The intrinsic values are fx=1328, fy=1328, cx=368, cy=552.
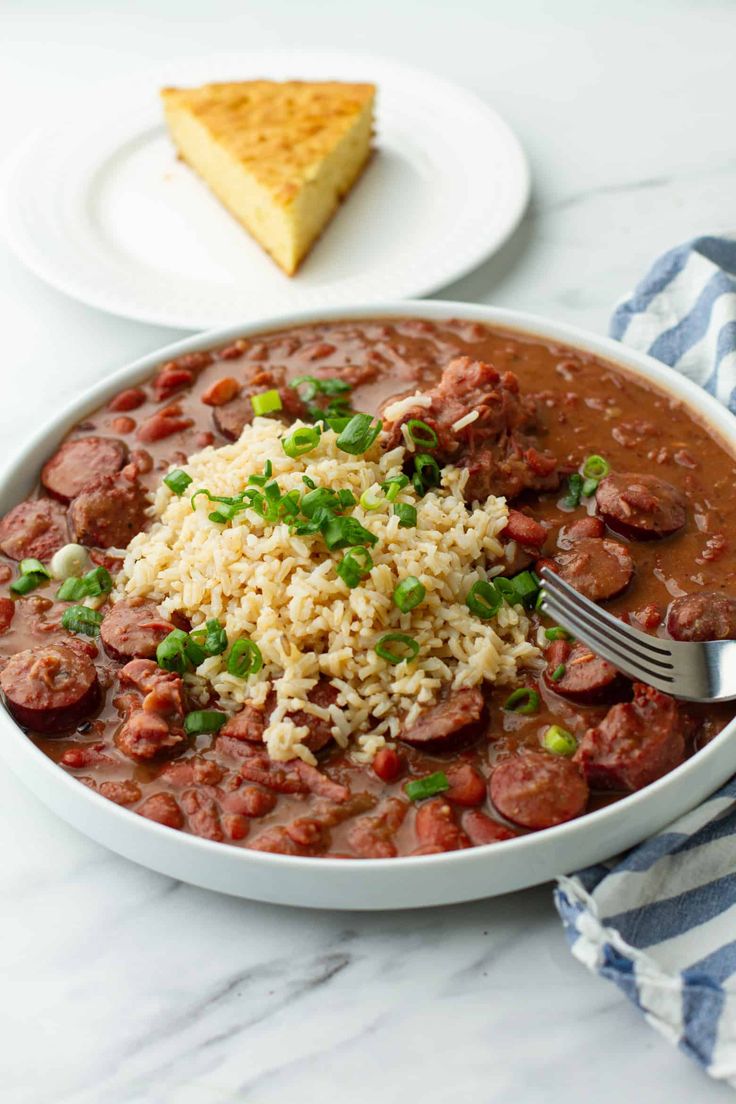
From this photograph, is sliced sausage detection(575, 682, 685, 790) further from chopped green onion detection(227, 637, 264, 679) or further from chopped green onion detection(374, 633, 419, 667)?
chopped green onion detection(227, 637, 264, 679)

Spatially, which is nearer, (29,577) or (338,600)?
(338,600)

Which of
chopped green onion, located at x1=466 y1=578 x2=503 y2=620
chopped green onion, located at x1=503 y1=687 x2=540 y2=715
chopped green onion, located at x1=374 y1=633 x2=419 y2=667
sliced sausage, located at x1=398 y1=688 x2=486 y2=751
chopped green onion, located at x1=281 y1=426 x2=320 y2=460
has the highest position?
chopped green onion, located at x1=281 y1=426 x2=320 y2=460

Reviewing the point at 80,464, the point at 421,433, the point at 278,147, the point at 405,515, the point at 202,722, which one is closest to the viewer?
the point at 202,722

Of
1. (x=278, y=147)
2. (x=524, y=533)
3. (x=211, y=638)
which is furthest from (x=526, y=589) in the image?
(x=278, y=147)

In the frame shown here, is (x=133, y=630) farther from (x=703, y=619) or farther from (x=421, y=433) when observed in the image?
(x=703, y=619)

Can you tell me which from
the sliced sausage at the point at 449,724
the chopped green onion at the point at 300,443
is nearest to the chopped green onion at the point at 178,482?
A: the chopped green onion at the point at 300,443

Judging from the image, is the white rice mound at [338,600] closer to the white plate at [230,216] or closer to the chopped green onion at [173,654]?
the chopped green onion at [173,654]

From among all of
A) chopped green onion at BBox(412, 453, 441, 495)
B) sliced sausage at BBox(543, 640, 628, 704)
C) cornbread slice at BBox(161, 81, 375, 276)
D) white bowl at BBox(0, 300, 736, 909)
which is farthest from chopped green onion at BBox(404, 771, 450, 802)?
cornbread slice at BBox(161, 81, 375, 276)

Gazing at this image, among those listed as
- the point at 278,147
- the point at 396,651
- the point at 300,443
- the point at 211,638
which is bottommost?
the point at 396,651
